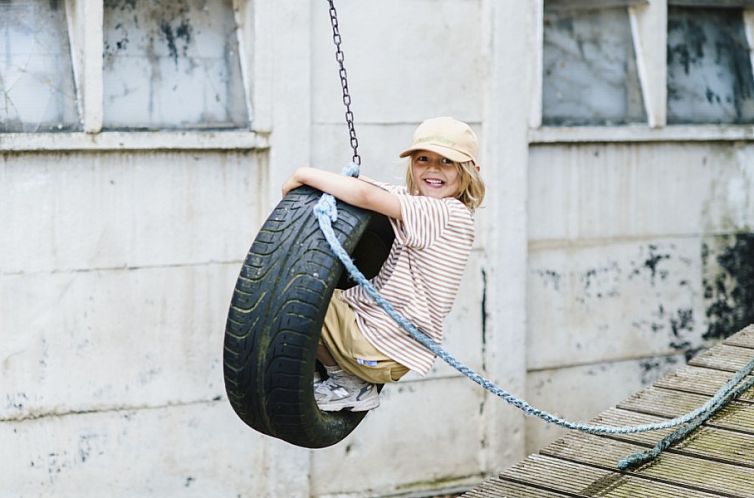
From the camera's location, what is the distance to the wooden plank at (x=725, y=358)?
6531 mm

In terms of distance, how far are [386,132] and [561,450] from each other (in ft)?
8.01

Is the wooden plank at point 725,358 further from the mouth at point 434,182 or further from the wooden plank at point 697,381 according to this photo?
the mouth at point 434,182

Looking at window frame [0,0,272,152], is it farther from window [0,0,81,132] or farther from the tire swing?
the tire swing

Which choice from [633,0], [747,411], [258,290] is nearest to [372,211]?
[258,290]

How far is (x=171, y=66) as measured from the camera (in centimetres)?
718

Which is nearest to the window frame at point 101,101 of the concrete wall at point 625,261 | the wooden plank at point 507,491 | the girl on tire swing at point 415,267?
the concrete wall at point 625,261

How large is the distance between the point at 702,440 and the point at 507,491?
889 mm

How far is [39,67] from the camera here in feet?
22.4

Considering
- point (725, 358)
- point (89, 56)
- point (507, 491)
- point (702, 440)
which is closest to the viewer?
point (507, 491)

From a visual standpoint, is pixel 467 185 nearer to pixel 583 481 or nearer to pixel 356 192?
pixel 356 192

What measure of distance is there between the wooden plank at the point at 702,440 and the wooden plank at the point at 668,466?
5 centimetres

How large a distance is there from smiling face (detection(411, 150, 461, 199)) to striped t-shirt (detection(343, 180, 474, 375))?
0.06 metres

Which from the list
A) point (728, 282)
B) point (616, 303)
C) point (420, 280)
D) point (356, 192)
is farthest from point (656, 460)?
point (728, 282)

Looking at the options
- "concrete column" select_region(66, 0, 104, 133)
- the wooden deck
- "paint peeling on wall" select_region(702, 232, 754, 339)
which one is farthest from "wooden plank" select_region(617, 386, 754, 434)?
"concrete column" select_region(66, 0, 104, 133)
